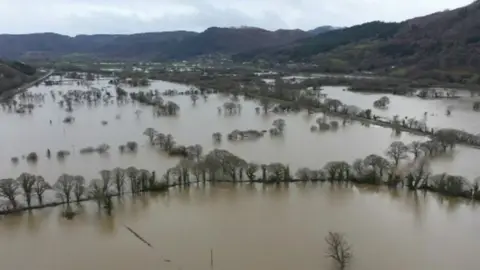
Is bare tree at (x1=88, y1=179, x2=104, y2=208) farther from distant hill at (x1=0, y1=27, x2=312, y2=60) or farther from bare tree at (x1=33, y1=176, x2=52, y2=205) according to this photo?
distant hill at (x1=0, y1=27, x2=312, y2=60)

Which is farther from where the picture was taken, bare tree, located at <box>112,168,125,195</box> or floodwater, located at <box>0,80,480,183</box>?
floodwater, located at <box>0,80,480,183</box>

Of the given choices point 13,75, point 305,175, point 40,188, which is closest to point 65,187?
point 40,188

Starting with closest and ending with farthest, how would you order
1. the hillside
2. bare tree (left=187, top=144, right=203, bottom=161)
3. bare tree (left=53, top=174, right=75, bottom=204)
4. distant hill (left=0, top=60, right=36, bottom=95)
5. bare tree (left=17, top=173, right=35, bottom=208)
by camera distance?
bare tree (left=17, top=173, right=35, bottom=208) → bare tree (left=53, top=174, right=75, bottom=204) → bare tree (left=187, top=144, right=203, bottom=161) → distant hill (left=0, top=60, right=36, bottom=95) → the hillside

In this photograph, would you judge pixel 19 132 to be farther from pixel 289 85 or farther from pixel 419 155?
pixel 289 85

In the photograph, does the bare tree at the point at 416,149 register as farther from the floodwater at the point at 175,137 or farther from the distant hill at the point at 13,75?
the distant hill at the point at 13,75

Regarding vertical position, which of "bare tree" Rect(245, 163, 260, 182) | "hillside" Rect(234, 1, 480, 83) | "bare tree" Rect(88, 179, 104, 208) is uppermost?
"hillside" Rect(234, 1, 480, 83)

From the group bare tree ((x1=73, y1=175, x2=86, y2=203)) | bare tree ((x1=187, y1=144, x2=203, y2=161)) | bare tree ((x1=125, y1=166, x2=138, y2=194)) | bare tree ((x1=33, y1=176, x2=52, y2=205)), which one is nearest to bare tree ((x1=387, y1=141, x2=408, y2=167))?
bare tree ((x1=187, y1=144, x2=203, y2=161))

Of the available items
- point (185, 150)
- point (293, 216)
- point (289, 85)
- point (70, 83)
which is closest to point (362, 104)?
point (289, 85)
